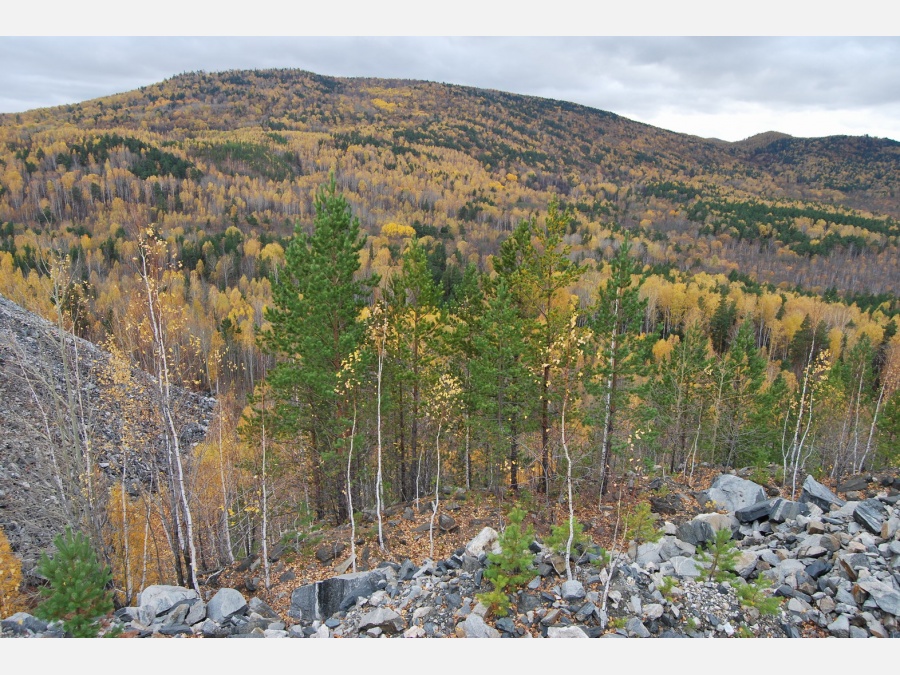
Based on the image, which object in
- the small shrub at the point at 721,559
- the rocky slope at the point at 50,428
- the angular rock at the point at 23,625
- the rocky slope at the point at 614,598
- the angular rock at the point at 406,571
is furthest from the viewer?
the rocky slope at the point at 50,428

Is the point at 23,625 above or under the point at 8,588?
above

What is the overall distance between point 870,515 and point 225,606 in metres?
15.8

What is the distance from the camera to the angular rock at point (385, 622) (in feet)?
29.7

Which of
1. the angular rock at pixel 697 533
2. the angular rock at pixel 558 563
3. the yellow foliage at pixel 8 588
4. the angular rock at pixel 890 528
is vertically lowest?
the yellow foliage at pixel 8 588

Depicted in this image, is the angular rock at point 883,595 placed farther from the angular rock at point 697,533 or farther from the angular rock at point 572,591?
the angular rock at point 572,591

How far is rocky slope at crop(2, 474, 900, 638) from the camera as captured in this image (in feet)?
28.1

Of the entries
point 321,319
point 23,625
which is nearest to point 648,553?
point 321,319

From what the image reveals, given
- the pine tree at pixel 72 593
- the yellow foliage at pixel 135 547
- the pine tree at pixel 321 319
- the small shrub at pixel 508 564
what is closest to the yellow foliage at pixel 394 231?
the pine tree at pixel 321 319

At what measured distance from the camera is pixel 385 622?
909 cm

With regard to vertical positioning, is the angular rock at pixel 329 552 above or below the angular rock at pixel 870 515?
below

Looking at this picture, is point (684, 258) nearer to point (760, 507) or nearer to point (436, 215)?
point (436, 215)

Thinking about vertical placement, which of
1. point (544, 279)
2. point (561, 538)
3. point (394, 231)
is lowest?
point (561, 538)

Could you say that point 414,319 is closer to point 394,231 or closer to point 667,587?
point 667,587

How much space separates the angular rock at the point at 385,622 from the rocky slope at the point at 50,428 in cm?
679
